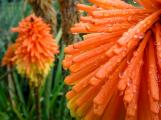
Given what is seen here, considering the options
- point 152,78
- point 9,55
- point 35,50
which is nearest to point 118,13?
point 152,78

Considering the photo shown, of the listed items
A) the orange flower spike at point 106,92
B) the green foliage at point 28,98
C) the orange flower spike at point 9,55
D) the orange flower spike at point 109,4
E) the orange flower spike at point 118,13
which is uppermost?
the orange flower spike at point 109,4

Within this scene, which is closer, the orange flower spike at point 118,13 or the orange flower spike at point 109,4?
the orange flower spike at point 118,13

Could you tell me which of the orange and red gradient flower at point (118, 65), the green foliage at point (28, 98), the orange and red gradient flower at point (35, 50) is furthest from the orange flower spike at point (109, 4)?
the green foliage at point (28, 98)

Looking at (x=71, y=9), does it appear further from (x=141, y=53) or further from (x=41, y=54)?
(x=141, y=53)

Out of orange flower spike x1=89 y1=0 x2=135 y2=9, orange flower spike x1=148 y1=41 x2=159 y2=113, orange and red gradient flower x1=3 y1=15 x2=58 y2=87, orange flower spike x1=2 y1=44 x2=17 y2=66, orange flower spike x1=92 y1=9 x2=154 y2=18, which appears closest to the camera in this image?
orange flower spike x1=148 y1=41 x2=159 y2=113

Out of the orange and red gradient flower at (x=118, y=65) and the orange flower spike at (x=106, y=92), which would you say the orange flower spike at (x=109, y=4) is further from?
the orange flower spike at (x=106, y=92)

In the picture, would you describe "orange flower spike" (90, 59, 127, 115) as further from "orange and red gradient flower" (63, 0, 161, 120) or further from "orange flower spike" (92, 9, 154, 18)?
"orange flower spike" (92, 9, 154, 18)

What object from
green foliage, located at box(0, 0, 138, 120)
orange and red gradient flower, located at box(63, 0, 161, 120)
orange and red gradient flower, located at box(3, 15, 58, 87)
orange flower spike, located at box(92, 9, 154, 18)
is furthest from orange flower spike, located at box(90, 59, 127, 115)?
green foliage, located at box(0, 0, 138, 120)

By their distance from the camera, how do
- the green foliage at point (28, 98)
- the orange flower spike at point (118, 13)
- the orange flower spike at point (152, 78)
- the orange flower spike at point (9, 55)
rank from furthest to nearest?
the green foliage at point (28, 98) < the orange flower spike at point (9, 55) < the orange flower spike at point (118, 13) < the orange flower spike at point (152, 78)
